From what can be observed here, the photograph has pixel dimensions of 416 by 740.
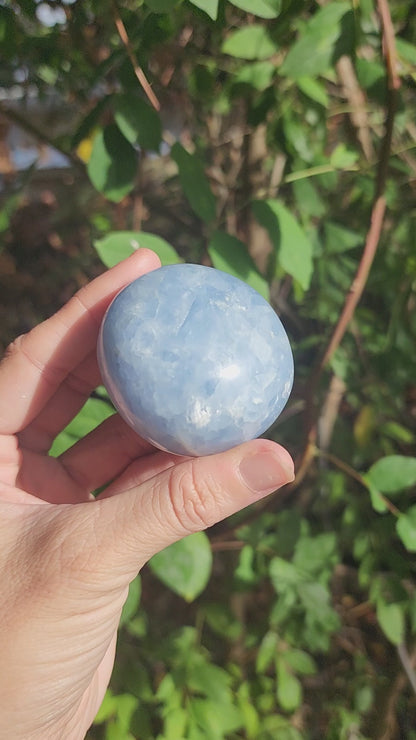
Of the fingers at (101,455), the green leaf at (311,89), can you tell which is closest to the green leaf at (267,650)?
Result: the fingers at (101,455)

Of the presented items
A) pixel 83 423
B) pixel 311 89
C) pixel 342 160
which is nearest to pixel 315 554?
pixel 83 423

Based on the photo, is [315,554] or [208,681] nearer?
[208,681]

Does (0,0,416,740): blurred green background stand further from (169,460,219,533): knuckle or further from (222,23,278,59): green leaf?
(169,460,219,533): knuckle

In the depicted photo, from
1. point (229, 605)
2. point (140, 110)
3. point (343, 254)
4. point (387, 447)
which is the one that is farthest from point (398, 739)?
point (140, 110)

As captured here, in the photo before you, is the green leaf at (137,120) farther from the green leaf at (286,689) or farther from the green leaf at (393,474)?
the green leaf at (286,689)

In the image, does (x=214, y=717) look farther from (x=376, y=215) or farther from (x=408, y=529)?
(x=376, y=215)

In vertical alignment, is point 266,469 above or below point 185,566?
above
